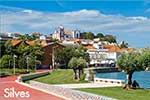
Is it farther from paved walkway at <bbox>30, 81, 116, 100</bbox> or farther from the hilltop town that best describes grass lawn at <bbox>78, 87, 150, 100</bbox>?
the hilltop town

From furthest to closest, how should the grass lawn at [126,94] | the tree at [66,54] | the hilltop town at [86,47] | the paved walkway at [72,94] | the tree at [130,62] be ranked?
the hilltop town at [86,47], the tree at [66,54], the tree at [130,62], the grass lawn at [126,94], the paved walkway at [72,94]

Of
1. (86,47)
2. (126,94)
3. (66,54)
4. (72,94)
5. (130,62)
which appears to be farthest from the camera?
(86,47)

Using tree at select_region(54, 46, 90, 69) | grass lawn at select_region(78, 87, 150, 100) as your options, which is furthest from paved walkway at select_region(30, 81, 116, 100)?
tree at select_region(54, 46, 90, 69)

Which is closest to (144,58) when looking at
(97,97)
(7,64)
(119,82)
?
(119,82)

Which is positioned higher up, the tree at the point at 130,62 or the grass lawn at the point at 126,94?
the tree at the point at 130,62

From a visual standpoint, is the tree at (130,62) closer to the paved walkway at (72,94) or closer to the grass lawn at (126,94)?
the grass lawn at (126,94)

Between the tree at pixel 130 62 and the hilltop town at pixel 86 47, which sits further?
the hilltop town at pixel 86 47

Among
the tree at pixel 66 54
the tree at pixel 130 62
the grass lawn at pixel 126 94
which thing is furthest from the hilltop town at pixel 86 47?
the grass lawn at pixel 126 94

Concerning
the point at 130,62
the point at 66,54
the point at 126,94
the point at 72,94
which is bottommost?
the point at 126,94

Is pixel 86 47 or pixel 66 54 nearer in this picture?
pixel 66 54

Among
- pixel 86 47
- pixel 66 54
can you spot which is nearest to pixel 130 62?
pixel 66 54

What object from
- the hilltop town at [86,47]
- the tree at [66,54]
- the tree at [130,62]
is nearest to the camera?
the tree at [130,62]

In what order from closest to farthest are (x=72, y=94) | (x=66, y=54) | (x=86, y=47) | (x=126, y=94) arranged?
(x=72, y=94), (x=126, y=94), (x=66, y=54), (x=86, y=47)

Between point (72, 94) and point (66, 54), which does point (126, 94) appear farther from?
point (66, 54)
